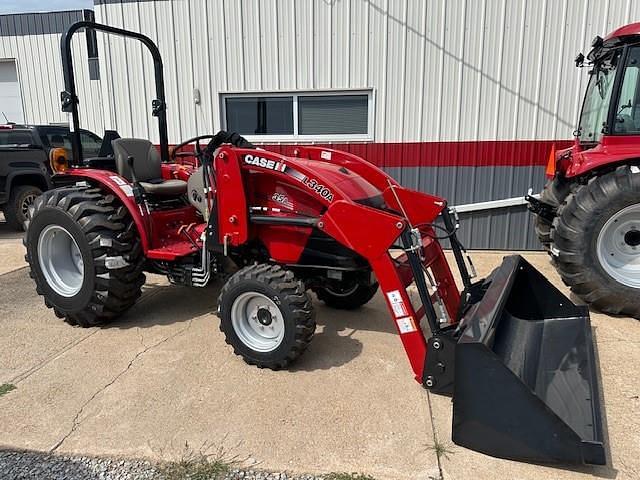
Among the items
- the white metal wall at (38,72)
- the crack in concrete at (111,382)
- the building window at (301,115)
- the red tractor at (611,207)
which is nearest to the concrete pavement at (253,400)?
the crack in concrete at (111,382)

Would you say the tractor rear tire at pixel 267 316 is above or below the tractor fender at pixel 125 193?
below

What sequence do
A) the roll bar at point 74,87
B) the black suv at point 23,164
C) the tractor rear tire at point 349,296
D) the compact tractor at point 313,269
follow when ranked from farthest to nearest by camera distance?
1. the black suv at point 23,164
2. the tractor rear tire at point 349,296
3. the roll bar at point 74,87
4. the compact tractor at point 313,269

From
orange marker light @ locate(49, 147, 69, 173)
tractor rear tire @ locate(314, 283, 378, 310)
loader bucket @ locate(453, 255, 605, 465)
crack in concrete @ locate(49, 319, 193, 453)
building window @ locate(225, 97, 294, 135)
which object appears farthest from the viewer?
building window @ locate(225, 97, 294, 135)

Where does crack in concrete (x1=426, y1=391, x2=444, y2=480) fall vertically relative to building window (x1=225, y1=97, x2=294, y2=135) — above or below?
below

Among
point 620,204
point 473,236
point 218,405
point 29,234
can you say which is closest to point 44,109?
point 29,234

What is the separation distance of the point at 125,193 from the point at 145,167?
53 centimetres

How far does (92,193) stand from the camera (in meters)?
3.81

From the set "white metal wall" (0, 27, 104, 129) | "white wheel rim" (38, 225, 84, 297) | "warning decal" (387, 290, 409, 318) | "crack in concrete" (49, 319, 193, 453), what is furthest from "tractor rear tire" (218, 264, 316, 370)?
"white metal wall" (0, 27, 104, 129)

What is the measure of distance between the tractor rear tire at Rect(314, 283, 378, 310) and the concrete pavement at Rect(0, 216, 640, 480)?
0.51ft

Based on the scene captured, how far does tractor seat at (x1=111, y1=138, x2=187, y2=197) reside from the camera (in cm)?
396

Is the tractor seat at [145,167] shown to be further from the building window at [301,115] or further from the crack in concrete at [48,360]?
the building window at [301,115]

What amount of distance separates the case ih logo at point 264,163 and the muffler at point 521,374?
4.78ft

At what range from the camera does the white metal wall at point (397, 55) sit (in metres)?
5.76

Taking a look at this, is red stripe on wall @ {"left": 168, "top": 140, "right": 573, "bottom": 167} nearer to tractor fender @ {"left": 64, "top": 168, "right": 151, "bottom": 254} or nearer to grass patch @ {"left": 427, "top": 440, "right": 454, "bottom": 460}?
tractor fender @ {"left": 64, "top": 168, "right": 151, "bottom": 254}
